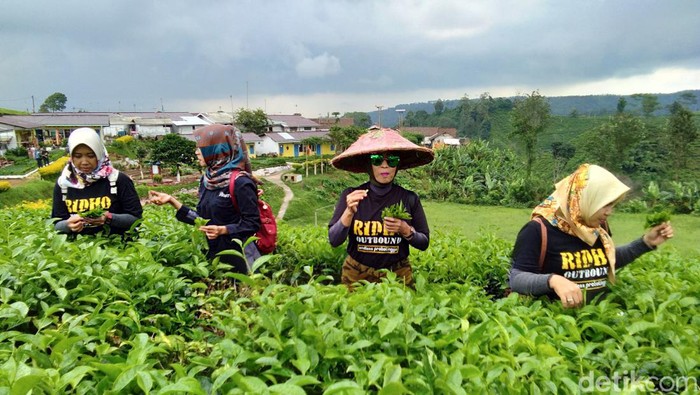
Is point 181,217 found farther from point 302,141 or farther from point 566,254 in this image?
point 302,141

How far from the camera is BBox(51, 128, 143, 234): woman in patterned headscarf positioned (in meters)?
3.12

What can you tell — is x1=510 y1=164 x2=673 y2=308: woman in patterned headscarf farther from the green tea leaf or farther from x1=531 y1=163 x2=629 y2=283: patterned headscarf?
the green tea leaf

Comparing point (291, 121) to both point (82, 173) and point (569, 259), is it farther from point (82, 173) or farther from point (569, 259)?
point (569, 259)

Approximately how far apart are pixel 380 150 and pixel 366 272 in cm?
83

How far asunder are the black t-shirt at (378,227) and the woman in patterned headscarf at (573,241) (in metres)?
0.75

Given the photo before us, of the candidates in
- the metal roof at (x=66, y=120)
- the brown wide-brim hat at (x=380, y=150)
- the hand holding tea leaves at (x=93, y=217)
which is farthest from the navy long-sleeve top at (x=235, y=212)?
the metal roof at (x=66, y=120)

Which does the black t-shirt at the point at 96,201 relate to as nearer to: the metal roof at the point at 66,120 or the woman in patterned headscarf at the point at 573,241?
the woman in patterned headscarf at the point at 573,241

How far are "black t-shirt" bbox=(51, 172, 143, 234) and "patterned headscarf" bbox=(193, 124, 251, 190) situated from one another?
2.22 feet

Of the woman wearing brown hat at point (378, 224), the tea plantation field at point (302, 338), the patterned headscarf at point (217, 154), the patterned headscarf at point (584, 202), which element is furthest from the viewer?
the patterned headscarf at point (217, 154)

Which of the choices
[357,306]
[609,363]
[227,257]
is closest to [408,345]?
[357,306]

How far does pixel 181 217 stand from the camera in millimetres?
3027

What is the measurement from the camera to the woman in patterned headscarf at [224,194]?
2959mm

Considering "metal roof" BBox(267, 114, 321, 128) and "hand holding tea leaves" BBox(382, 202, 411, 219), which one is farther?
"metal roof" BBox(267, 114, 321, 128)

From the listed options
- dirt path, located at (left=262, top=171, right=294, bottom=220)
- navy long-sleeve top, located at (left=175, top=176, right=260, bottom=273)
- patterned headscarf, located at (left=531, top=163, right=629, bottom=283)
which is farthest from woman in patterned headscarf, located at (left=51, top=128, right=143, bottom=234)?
dirt path, located at (left=262, top=171, right=294, bottom=220)
